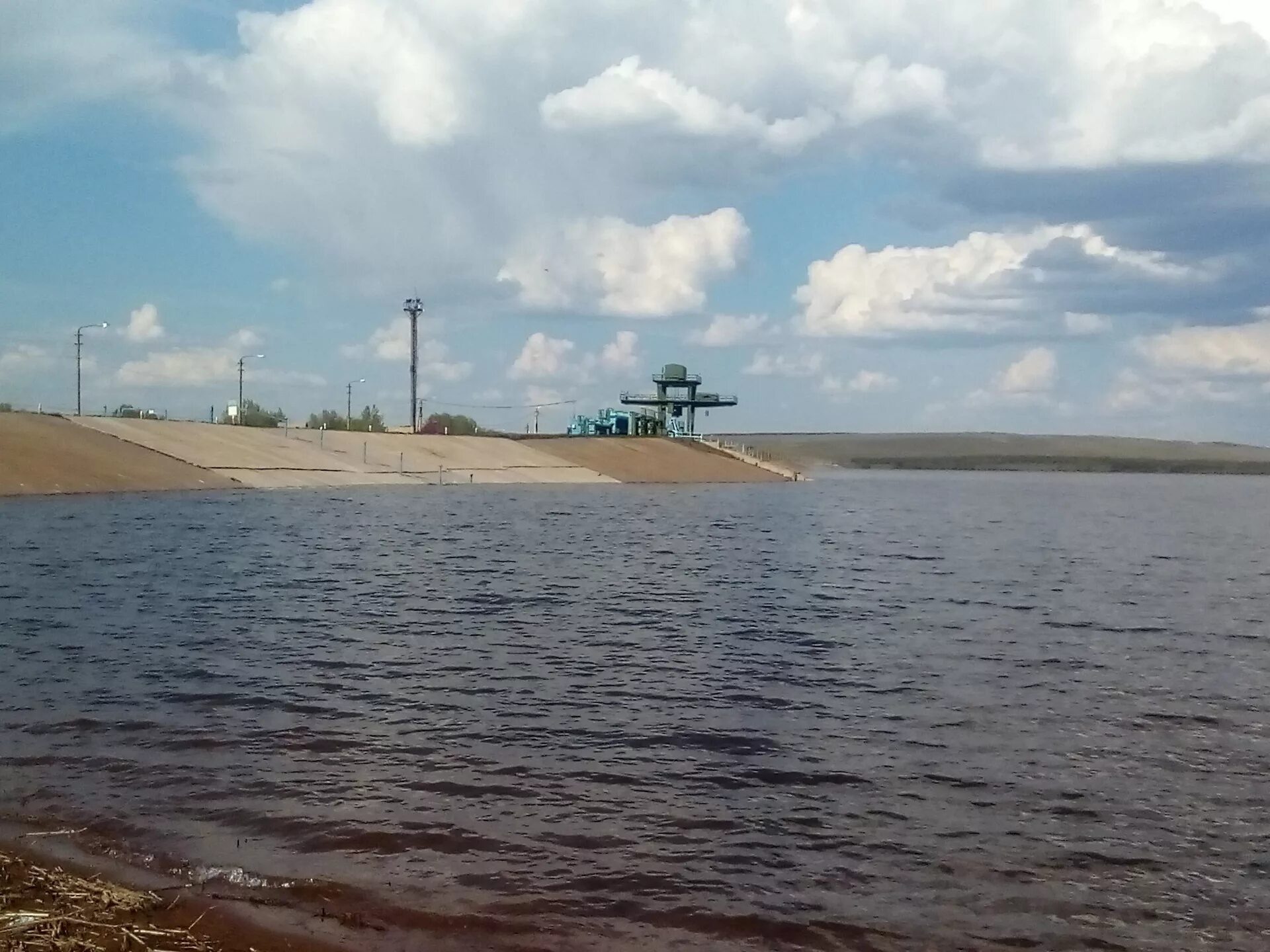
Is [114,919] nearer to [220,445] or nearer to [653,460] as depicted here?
[220,445]

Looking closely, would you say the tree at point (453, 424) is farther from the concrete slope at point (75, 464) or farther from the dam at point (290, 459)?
the concrete slope at point (75, 464)

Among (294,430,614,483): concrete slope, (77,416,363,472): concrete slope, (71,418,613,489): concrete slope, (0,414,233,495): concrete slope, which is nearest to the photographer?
(0,414,233,495): concrete slope

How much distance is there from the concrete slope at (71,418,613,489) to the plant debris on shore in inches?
2920

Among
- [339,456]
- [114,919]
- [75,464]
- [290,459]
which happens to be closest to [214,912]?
[114,919]

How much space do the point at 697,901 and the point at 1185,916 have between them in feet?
15.1

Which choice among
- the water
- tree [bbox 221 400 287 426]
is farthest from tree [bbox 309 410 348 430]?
the water

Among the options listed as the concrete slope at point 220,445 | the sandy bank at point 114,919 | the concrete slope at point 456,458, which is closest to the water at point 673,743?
the sandy bank at point 114,919

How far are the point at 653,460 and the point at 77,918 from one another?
5262 inches

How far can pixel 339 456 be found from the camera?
103 metres

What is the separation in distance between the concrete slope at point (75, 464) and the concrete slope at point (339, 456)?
256cm

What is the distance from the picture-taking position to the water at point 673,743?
1159 centimetres

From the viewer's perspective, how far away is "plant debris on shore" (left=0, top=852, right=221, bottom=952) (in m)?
8.70

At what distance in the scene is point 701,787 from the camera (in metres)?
15.0

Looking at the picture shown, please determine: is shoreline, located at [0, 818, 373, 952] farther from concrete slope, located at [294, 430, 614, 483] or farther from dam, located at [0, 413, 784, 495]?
concrete slope, located at [294, 430, 614, 483]
